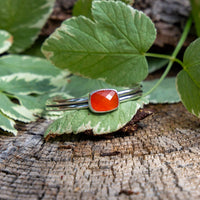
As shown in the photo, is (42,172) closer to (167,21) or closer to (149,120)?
(149,120)

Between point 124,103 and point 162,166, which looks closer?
point 162,166

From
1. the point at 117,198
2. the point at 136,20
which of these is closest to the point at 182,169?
the point at 117,198

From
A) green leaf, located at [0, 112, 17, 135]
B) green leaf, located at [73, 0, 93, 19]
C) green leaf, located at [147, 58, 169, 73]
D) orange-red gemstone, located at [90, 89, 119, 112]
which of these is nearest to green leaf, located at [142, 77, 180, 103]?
green leaf, located at [147, 58, 169, 73]

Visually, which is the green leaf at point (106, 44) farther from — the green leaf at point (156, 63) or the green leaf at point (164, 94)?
the green leaf at point (156, 63)

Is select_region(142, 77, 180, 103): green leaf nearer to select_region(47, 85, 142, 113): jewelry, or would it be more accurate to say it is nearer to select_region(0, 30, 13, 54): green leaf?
select_region(47, 85, 142, 113): jewelry

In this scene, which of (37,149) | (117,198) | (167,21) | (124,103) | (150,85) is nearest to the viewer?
(117,198)

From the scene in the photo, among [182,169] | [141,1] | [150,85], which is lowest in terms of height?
[150,85]

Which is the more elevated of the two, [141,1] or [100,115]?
[141,1]

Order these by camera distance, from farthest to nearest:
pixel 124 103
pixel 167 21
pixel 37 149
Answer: pixel 167 21, pixel 124 103, pixel 37 149

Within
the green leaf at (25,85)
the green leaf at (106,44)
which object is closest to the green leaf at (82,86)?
the green leaf at (25,85)
